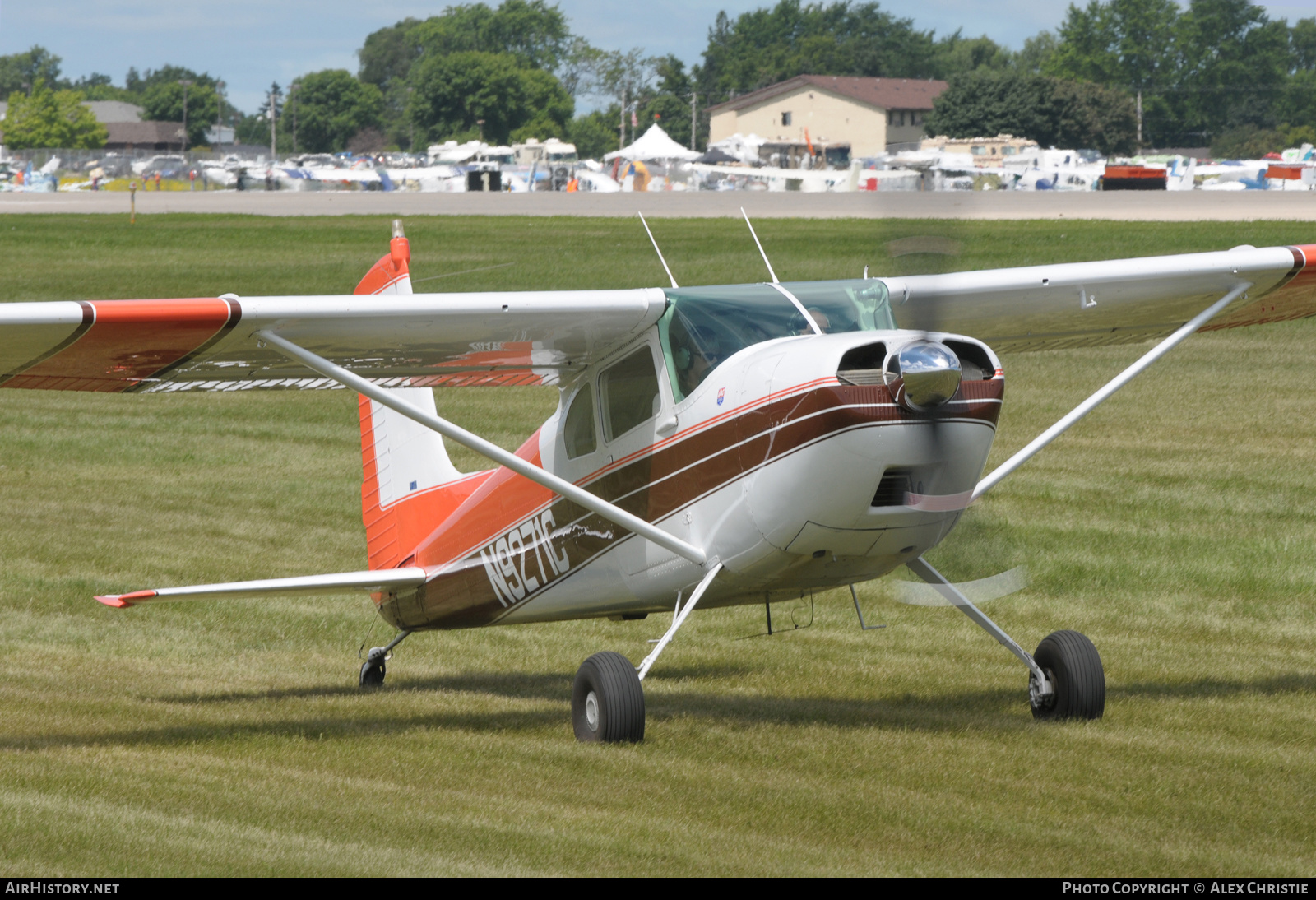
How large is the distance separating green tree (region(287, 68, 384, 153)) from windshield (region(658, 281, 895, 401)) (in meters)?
183

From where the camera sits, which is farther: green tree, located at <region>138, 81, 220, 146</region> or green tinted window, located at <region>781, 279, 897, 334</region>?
green tree, located at <region>138, 81, 220, 146</region>

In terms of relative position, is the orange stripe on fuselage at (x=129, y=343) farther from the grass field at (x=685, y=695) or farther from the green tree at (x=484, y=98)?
the green tree at (x=484, y=98)

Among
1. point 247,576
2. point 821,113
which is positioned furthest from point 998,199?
point 821,113

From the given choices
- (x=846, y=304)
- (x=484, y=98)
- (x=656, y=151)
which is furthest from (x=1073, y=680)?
(x=484, y=98)

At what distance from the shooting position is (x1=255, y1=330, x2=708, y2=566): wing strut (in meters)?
8.07

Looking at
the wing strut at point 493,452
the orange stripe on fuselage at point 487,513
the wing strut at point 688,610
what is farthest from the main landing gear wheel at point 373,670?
the wing strut at point 688,610

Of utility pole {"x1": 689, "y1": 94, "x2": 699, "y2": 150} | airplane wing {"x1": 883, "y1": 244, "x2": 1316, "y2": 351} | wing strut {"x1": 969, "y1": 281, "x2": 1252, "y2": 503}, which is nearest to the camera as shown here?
wing strut {"x1": 969, "y1": 281, "x2": 1252, "y2": 503}

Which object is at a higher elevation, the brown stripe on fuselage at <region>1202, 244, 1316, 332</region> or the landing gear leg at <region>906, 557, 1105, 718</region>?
the brown stripe on fuselage at <region>1202, 244, 1316, 332</region>

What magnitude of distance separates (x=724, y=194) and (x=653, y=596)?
177ft

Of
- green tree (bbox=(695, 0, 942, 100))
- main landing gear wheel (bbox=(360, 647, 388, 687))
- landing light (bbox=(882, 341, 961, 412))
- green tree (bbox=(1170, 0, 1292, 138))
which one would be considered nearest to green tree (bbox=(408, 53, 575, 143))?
green tree (bbox=(695, 0, 942, 100))

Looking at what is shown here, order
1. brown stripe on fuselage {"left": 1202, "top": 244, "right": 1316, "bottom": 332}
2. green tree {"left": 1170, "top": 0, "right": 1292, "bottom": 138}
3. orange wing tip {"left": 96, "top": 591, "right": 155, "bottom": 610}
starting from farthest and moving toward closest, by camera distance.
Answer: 1. green tree {"left": 1170, "top": 0, "right": 1292, "bottom": 138}
2. brown stripe on fuselage {"left": 1202, "top": 244, "right": 1316, "bottom": 332}
3. orange wing tip {"left": 96, "top": 591, "right": 155, "bottom": 610}

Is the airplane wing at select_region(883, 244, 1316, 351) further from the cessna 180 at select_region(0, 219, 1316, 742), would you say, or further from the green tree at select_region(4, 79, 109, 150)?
the green tree at select_region(4, 79, 109, 150)

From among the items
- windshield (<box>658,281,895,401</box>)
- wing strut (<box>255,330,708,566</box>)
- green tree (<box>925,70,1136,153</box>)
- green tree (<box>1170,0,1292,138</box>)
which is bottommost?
wing strut (<box>255,330,708,566</box>)

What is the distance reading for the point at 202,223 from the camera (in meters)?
51.0
